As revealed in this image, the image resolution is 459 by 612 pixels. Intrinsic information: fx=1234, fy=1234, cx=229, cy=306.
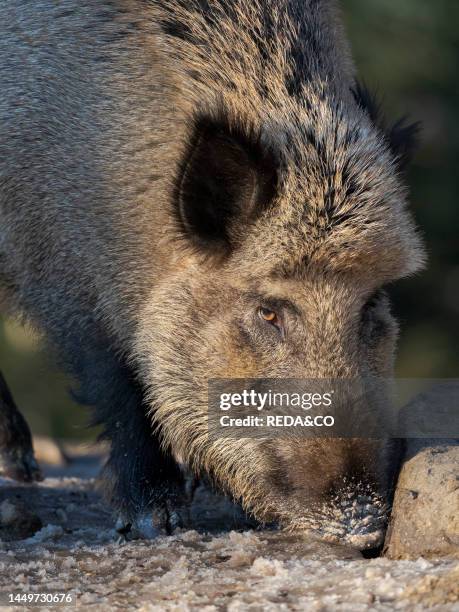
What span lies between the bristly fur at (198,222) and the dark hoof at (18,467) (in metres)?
1.30

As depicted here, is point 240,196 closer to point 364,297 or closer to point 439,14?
point 364,297

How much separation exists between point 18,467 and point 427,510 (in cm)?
313

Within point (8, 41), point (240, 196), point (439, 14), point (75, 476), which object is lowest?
point (75, 476)

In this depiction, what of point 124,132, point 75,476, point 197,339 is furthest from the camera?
point 75,476

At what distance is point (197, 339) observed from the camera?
498 cm

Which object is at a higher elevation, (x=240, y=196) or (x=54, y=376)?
(x=240, y=196)

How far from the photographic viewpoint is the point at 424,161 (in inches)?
661

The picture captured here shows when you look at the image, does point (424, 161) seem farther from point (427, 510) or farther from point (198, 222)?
point (427, 510)

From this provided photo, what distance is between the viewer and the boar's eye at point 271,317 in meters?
4.80

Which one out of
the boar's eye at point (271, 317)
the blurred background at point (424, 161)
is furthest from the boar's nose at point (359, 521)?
the blurred background at point (424, 161)

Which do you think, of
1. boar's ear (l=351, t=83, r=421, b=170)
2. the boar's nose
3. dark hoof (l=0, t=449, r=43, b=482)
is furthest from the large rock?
dark hoof (l=0, t=449, r=43, b=482)

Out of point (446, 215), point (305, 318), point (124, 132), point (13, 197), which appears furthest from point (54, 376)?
point (446, 215)

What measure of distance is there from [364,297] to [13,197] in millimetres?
1727

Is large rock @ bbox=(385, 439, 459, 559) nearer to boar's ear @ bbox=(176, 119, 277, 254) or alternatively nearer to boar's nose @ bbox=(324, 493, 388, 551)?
boar's nose @ bbox=(324, 493, 388, 551)
